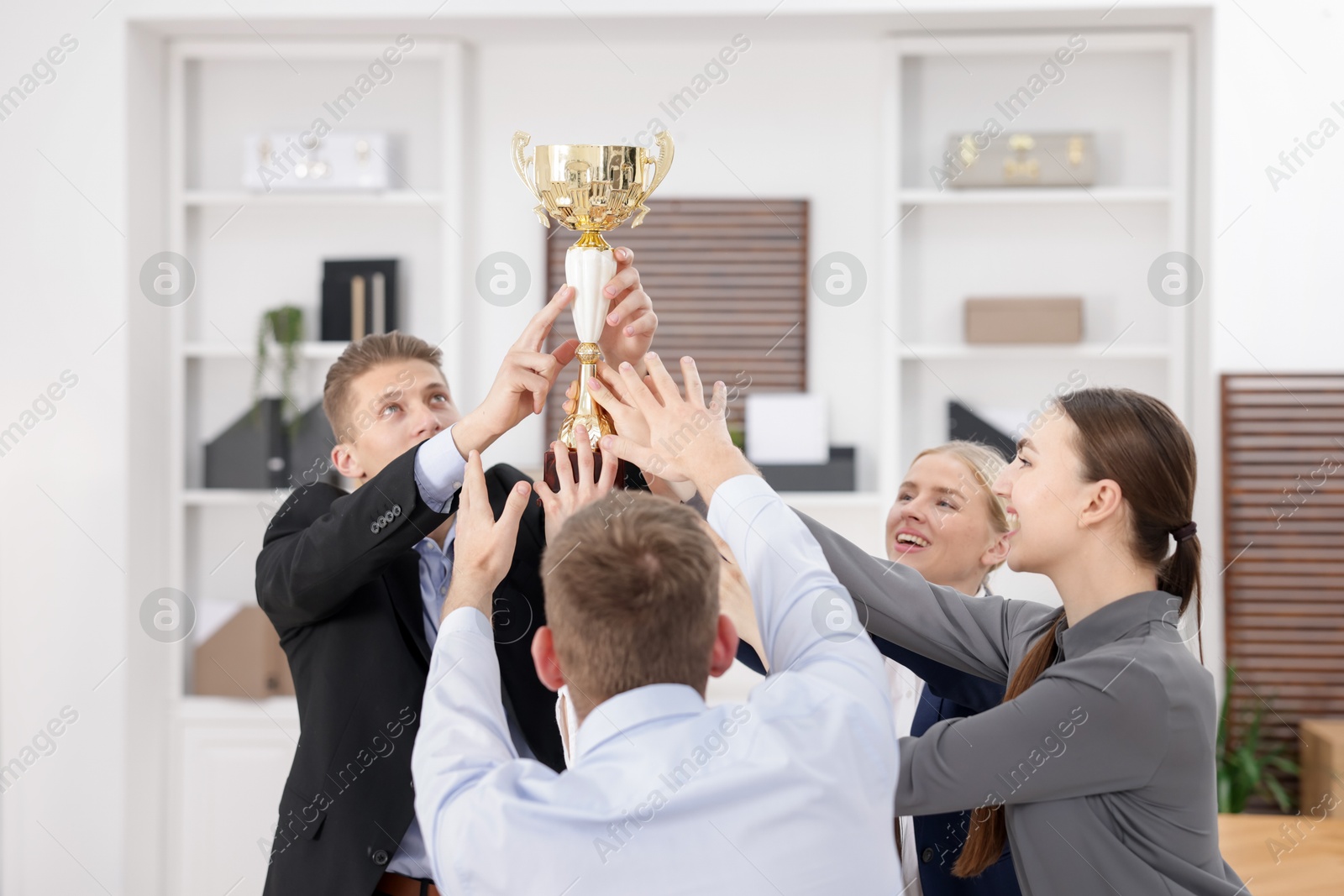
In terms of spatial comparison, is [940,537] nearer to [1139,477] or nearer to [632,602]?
[1139,477]

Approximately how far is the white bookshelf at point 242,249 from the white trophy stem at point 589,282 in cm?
206

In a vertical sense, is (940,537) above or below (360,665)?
above

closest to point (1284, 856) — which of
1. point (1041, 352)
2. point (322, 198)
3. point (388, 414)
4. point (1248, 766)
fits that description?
point (1248, 766)

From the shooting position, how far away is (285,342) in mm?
3457

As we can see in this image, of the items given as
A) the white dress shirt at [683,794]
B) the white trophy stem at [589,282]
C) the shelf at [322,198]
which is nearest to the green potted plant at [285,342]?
the shelf at [322,198]

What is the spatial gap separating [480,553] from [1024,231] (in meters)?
2.78

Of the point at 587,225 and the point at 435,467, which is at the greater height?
the point at 587,225

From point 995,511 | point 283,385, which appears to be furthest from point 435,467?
point 283,385

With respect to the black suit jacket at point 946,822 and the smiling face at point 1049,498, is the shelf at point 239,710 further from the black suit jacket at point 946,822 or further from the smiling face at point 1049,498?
the smiling face at point 1049,498

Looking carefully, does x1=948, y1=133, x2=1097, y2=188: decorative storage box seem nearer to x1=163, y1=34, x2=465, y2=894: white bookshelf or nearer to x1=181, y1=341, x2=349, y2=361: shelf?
x1=163, y1=34, x2=465, y2=894: white bookshelf

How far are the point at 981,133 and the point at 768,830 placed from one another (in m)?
2.93

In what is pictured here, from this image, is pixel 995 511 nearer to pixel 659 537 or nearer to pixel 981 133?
pixel 659 537

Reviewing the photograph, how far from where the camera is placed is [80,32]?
3.22 meters

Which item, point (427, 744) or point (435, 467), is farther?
point (435, 467)
